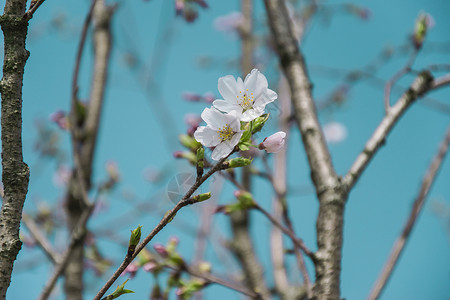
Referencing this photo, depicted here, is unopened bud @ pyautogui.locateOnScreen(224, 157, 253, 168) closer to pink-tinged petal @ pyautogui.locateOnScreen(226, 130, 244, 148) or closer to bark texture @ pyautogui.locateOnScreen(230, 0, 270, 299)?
pink-tinged petal @ pyautogui.locateOnScreen(226, 130, 244, 148)

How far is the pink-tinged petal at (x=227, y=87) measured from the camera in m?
0.82

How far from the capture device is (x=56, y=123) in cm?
224

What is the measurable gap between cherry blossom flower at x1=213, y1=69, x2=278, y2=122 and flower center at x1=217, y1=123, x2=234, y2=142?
4 centimetres

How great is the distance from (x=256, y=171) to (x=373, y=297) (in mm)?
612

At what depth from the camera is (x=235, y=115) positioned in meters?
0.74

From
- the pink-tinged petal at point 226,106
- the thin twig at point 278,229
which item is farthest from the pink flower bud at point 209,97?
the pink-tinged petal at point 226,106

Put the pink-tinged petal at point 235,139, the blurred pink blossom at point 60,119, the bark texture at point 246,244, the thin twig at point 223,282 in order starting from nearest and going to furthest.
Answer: the pink-tinged petal at point 235,139, the thin twig at point 223,282, the bark texture at point 246,244, the blurred pink blossom at point 60,119


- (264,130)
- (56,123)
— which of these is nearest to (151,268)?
(264,130)

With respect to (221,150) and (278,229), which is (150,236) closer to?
(221,150)

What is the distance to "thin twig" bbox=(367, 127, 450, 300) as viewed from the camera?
1.16 m

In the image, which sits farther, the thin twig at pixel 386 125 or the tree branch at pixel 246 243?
the tree branch at pixel 246 243

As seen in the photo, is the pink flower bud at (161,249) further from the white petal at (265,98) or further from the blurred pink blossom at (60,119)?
the blurred pink blossom at (60,119)

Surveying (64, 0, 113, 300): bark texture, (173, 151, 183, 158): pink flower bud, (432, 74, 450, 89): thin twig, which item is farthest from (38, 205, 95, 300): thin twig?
(432, 74, 450, 89): thin twig

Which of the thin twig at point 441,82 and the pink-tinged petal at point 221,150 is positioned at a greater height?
the thin twig at point 441,82
